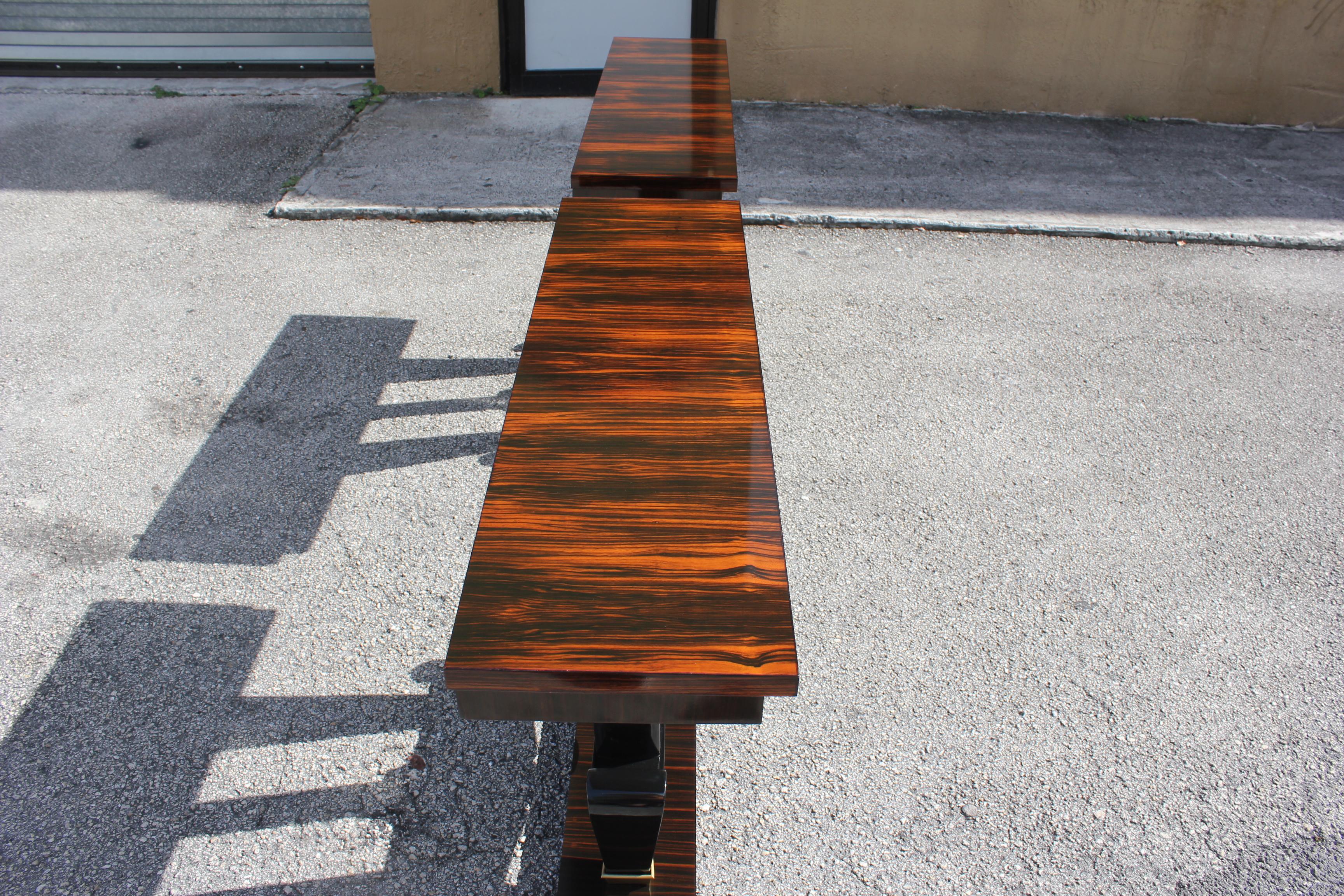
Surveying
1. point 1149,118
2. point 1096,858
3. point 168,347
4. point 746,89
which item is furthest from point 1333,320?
point 168,347

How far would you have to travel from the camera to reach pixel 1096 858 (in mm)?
2000

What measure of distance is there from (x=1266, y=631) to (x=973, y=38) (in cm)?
468

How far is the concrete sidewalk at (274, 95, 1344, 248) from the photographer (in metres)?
4.77

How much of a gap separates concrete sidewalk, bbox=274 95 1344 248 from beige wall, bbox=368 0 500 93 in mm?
135

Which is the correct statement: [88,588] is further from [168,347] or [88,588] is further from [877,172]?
[877,172]

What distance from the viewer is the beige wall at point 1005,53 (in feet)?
19.2

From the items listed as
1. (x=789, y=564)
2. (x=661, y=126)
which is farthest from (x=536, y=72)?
(x=789, y=564)

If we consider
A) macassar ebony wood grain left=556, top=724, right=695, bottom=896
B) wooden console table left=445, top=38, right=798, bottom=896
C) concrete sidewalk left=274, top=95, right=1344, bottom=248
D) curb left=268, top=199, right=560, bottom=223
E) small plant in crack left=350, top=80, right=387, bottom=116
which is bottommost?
macassar ebony wood grain left=556, top=724, right=695, bottom=896

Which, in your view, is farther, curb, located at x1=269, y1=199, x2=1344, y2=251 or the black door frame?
the black door frame

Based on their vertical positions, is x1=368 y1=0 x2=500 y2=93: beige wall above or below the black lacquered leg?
above

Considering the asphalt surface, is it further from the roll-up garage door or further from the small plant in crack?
the roll-up garage door

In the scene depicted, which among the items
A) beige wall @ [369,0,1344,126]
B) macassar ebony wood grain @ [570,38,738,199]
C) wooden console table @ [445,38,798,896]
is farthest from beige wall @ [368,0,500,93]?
wooden console table @ [445,38,798,896]

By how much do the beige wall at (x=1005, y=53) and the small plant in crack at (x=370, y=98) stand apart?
0.22 ft

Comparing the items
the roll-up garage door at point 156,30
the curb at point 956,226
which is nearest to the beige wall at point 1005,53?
the roll-up garage door at point 156,30
